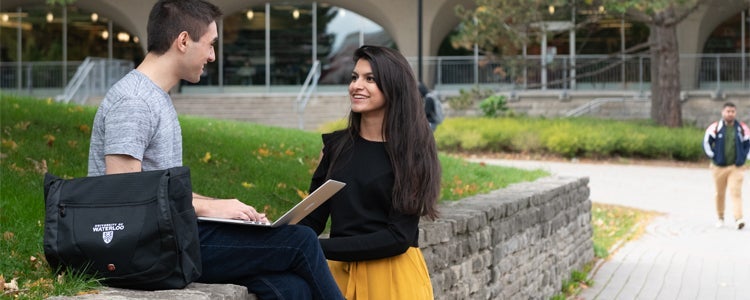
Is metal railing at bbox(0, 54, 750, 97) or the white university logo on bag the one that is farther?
metal railing at bbox(0, 54, 750, 97)

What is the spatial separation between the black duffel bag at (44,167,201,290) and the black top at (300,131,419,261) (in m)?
0.93

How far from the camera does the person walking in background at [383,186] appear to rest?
428 centimetres

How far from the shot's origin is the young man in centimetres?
369

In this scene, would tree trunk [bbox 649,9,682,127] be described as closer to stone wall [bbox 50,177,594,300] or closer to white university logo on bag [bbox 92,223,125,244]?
stone wall [bbox 50,177,594,300]

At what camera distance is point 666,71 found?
28.3 meters

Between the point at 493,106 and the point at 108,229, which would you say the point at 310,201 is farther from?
the point at 493,106

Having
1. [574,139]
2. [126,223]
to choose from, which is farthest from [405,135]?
[574,139]

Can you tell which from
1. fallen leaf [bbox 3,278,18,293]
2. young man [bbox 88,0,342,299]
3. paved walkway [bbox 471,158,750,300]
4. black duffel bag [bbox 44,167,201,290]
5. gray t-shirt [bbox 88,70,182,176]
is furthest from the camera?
paved walkway [bbox 471,158,750,300]

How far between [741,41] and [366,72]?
35.9 metres

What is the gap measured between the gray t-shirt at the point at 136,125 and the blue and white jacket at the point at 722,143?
12254mm

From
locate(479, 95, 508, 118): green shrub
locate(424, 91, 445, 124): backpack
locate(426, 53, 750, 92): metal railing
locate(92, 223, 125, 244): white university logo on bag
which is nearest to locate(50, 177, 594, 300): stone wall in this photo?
locate(92, 223, 125, 244): white university logo on bag

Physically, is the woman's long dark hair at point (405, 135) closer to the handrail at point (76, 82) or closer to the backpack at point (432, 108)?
the backpack at point (432, 108)

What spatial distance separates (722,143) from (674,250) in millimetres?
2189

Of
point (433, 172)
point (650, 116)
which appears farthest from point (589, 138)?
point (433, 172)
